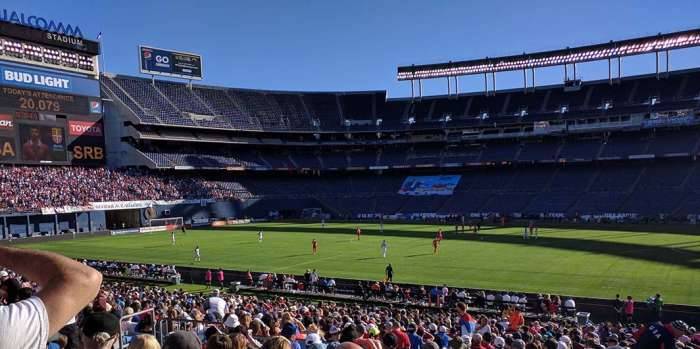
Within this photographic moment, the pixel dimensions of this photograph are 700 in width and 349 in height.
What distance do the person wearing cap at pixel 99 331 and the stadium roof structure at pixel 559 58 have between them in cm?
7202

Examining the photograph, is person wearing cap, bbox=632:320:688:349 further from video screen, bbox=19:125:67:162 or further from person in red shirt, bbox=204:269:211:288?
video screen, bbox=19:125:67:162

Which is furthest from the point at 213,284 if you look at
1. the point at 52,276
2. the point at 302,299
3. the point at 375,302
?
the point at 52,276

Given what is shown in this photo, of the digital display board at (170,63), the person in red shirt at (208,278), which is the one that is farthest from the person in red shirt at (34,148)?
the person in red shirt at (208,278)

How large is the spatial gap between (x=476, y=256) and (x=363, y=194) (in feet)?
146

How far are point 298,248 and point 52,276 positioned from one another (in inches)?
1499

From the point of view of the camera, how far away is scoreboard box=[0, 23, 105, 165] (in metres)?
53.4

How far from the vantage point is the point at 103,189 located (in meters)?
58.3

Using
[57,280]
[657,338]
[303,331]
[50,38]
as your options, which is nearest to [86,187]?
[50,38]

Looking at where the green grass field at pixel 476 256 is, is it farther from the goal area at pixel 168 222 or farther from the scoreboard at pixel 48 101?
the scoreboard at pixel 48 101

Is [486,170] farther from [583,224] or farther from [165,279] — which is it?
[165,279]

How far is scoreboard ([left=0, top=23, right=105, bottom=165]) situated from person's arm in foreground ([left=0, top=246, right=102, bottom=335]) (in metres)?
61.5

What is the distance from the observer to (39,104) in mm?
55875

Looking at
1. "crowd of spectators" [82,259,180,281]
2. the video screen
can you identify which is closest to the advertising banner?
the video screen

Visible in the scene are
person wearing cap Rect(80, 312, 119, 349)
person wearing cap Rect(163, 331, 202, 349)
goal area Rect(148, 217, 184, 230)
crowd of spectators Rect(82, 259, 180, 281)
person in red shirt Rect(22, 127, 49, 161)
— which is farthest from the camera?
goal area Rect(148, 217, 184, 230)
